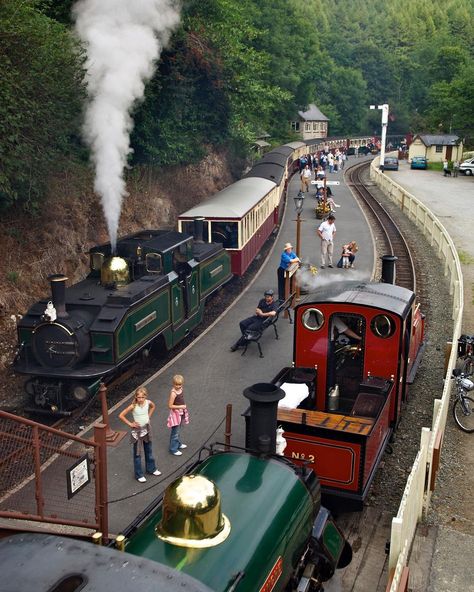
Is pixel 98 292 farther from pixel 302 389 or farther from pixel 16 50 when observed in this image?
pixel 16 50

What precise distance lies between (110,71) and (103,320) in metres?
8.61

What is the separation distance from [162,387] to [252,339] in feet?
8.02

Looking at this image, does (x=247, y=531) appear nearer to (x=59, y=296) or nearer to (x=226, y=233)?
→ (x=59, y=296)

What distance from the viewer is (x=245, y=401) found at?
39.5ft

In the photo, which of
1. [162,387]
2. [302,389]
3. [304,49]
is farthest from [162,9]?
[304,49]

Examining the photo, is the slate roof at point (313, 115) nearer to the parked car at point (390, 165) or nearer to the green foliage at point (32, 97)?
the parked car at point (390, 165)

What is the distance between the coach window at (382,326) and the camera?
938 cm

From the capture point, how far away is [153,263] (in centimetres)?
1330

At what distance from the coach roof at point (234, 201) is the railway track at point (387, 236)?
501cm

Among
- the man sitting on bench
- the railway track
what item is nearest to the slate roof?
the railway track

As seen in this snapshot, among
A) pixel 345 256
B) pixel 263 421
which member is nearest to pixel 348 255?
pixel 345 256

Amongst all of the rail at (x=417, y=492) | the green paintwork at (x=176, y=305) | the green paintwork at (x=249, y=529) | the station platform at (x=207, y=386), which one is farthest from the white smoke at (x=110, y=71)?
the green paintwork at (x=249, y=529)

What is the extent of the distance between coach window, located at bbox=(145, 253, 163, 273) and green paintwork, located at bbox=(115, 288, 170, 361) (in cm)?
46

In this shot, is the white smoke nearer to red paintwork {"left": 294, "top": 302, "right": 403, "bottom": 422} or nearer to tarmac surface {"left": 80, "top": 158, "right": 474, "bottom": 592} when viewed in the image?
tarmac surface {"left": 80, "top": 158, "right": 474, "bottom": 592}
